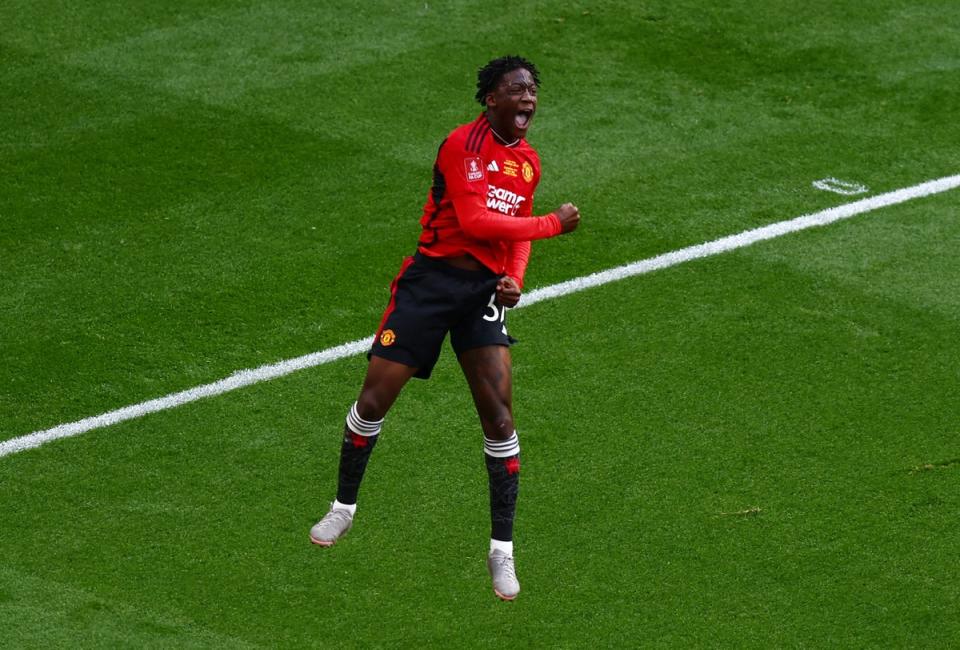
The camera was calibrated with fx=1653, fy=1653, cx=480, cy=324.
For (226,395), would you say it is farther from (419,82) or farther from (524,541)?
(419,82)

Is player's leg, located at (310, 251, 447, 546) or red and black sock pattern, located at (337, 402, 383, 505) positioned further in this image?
red and black sock pattern, located at (337, 402, 383, 505)

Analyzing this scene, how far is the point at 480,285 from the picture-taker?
9102 mm

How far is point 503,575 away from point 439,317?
1.46m

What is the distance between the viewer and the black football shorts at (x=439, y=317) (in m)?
9.05

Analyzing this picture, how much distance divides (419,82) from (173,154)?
271 cm

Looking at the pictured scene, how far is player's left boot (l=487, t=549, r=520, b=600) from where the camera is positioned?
9039 mm

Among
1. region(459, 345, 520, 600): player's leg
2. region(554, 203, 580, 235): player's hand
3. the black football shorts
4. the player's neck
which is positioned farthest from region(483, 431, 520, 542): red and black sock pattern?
the player's neck

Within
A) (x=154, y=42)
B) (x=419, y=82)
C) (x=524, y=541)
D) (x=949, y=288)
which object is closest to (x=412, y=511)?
(x=524, y=541)

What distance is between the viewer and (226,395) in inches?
463

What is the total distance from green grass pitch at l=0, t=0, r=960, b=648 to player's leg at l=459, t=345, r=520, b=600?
1.89ft

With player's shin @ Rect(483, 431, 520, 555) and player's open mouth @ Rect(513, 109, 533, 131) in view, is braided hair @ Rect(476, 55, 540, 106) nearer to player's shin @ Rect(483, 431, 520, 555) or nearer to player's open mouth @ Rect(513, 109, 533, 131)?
player's open mouth @ Rect(513, 109, 533, 131)

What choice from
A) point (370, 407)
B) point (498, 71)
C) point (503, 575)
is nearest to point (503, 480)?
point (503, 575)

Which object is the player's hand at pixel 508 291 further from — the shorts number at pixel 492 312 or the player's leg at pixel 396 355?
the player's leg at pixel 396 355

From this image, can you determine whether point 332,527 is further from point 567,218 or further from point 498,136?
point 498,136
